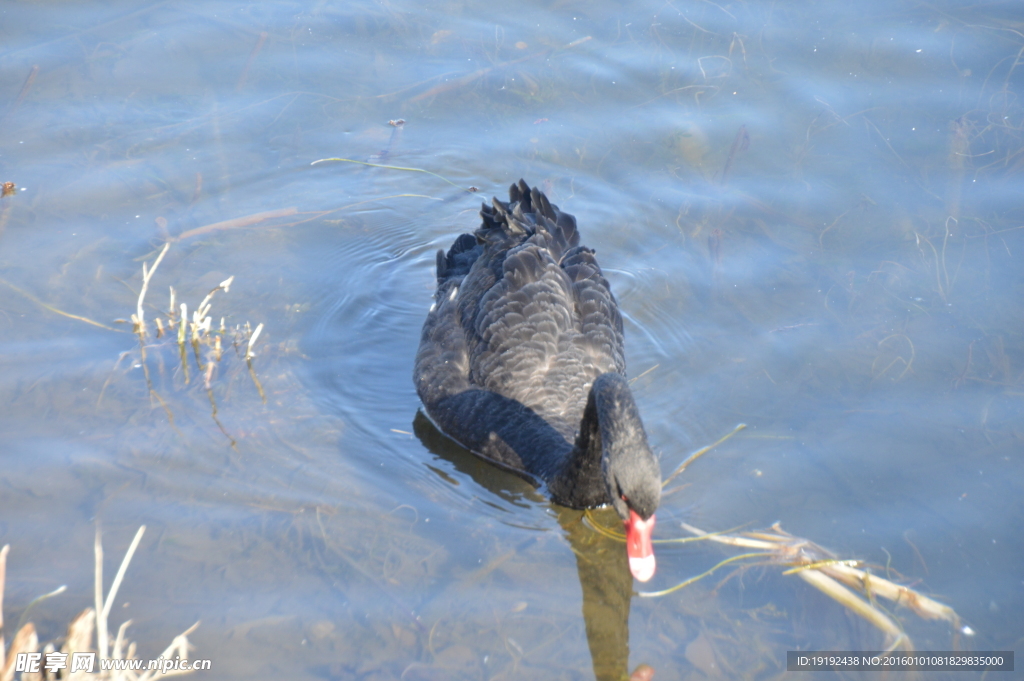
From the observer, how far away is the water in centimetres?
557

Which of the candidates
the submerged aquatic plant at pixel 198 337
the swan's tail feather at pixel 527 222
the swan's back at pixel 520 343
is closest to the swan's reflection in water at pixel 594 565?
the swan's back at pixel 520 343

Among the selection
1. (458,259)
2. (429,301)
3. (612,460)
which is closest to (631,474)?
(612,460)

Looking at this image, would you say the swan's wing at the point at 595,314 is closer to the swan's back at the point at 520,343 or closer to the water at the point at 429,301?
the swan's back at the point at 520,343

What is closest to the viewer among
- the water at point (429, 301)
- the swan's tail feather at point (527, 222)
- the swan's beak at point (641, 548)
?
the swan's beak at point (641, 548)

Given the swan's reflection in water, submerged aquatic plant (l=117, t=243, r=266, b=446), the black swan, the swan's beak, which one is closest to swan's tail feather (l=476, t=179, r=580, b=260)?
the black swan

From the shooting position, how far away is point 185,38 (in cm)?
1139

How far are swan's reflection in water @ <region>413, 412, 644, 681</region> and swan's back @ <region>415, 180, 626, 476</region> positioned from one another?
15 centimetres

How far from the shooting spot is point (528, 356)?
6.89 metres

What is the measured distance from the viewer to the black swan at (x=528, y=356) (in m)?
6.32

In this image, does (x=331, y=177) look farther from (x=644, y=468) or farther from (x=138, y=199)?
(x=644, y=468)

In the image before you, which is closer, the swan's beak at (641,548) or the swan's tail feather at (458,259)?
the swan's beak at (641,548)

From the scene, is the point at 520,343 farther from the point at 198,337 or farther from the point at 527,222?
the point at 198,337

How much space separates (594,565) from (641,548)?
0.78m

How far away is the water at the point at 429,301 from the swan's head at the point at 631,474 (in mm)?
620
